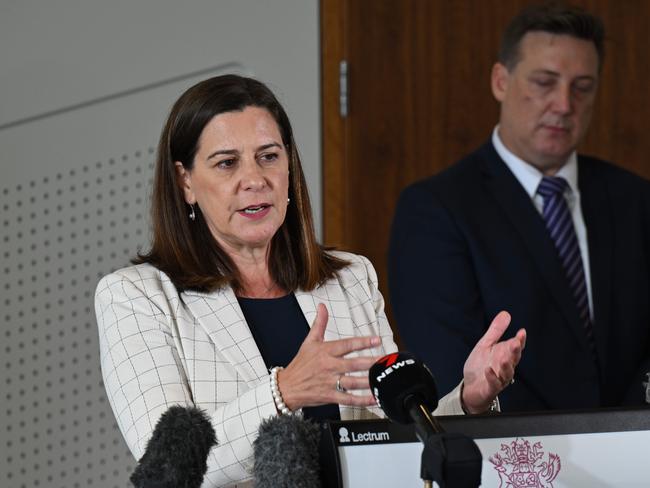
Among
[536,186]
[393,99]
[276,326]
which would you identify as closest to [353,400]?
[276,326]

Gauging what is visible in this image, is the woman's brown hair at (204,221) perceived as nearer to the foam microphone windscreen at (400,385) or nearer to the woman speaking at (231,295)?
the woman speaking at (231,295)

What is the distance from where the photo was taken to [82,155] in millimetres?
3979

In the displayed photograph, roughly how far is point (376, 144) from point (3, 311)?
1.41m

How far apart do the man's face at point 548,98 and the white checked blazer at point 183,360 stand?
1221 millimetres

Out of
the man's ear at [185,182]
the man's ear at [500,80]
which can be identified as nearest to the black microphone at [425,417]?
the man's ear at [185,182]

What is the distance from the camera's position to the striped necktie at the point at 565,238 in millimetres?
3068

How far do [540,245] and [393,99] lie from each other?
3.03ft

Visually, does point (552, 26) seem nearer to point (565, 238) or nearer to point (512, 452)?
point (565, 238)

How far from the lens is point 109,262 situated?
155 inches

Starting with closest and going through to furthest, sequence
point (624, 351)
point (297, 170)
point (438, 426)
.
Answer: point (438, 426) → point (297, 170) → point (624, 351)

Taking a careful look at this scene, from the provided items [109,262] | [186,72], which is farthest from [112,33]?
[109,262]

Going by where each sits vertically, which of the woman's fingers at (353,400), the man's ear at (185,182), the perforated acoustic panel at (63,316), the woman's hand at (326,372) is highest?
the man's ear at (185,182)

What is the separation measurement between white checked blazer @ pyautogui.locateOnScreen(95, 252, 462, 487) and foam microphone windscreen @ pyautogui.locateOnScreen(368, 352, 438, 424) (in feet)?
1.42

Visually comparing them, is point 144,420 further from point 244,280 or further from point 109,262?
point 109,262
